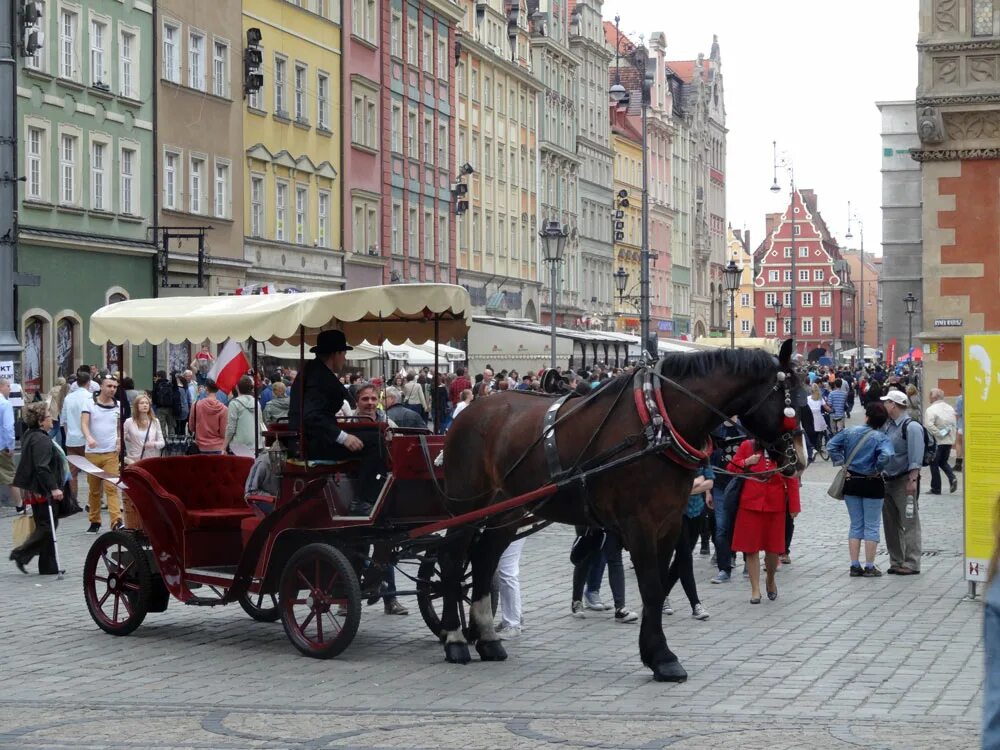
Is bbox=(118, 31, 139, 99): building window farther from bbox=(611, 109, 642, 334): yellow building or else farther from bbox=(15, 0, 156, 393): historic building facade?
bbox=(611, 109, 642, 334): yellow building

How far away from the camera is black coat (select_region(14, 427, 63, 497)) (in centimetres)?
1594

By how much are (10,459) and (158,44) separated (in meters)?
22.9

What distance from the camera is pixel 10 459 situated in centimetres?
2103

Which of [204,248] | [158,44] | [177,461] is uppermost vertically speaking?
[158,44]

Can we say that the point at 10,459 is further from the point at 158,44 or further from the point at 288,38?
the point at 288,38

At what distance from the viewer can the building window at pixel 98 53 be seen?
39.5 meters

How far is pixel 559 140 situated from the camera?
8275cm

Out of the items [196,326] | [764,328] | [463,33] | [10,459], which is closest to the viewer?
[196,326]

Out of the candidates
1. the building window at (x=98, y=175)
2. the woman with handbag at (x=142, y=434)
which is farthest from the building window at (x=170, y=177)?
the woman with handbag at (x=142, y=434)

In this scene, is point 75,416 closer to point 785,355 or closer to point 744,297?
point 785,355

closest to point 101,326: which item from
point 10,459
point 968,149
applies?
point 10,459

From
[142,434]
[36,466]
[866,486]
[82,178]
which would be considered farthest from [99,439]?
[82,178]

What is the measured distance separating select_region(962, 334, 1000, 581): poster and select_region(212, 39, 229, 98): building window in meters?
34.0

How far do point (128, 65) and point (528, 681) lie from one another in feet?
109
